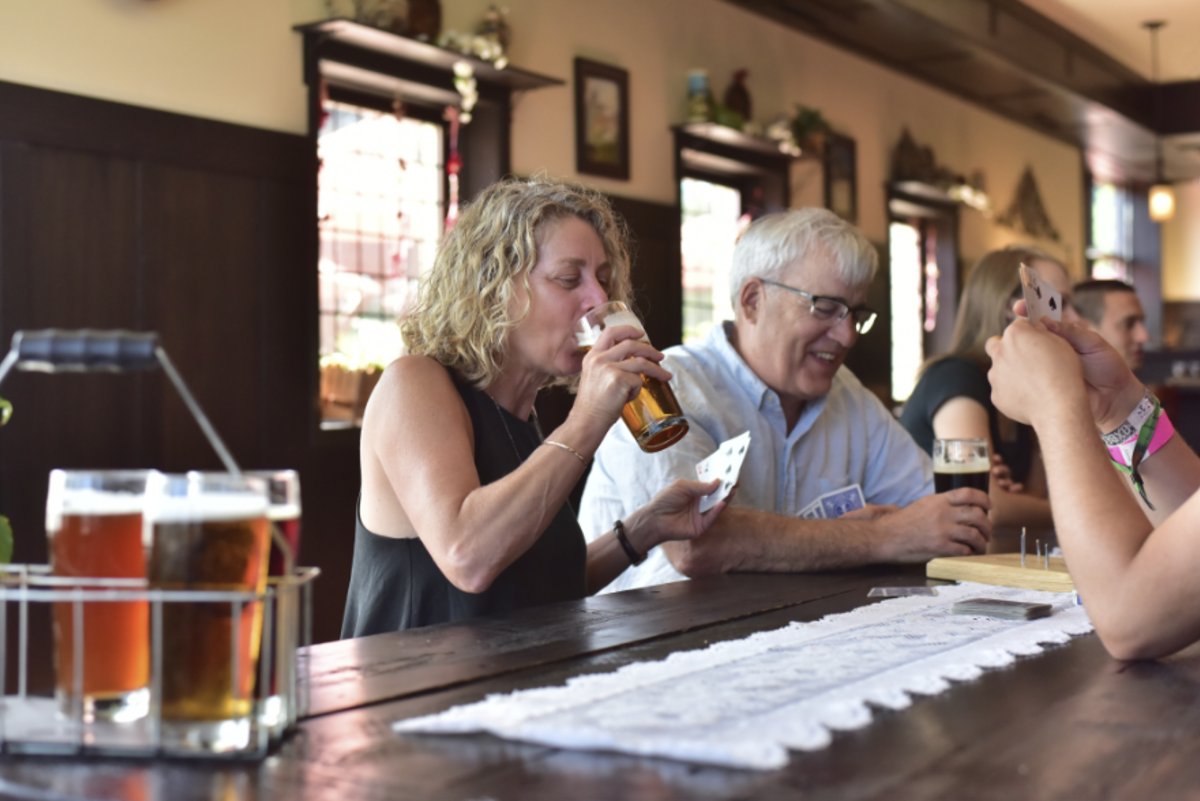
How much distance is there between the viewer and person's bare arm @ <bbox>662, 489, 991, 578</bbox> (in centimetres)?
197

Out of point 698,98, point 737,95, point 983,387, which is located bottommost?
point 983,387

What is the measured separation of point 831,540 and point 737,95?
4.57 meters

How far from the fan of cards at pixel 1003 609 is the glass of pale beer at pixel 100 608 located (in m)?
0.95

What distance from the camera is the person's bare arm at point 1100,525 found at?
3.62 ft

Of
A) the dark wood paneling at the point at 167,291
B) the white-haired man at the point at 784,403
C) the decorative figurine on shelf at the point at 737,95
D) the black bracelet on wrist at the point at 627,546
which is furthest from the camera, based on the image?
the decorative figurine on shelf at the point at 737,95

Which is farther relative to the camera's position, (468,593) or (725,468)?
(725,468)

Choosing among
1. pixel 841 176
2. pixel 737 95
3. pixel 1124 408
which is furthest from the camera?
pixel 841 176

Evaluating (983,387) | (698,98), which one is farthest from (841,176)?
(983,387)

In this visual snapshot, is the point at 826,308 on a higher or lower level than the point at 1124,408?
higher

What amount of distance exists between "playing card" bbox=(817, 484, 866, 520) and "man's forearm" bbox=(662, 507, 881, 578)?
1.07 feet

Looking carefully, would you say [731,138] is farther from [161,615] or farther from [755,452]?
[161,615]

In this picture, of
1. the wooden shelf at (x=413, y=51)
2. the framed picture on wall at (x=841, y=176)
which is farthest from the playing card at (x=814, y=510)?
the framed picture on wall at (x=841, y=176)

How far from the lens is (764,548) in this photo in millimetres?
1979

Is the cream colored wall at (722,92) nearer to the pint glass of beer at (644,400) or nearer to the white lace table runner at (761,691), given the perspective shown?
the pint glass of beer at (644,400)
